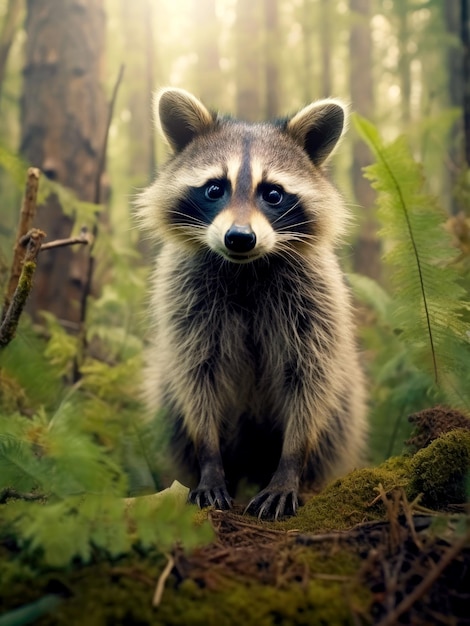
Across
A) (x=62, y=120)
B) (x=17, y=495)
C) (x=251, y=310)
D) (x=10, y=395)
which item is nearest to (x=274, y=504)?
(x=251, y=310)

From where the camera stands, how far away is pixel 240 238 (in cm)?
367

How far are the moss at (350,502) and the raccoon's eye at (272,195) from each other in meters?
1.86

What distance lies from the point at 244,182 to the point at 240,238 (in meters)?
0.59

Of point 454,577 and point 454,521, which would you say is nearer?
point 454,577

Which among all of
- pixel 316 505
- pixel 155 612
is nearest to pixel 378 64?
pixel 316 505

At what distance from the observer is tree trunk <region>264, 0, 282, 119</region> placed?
51.7 ft

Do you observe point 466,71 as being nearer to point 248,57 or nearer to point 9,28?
point 9,28

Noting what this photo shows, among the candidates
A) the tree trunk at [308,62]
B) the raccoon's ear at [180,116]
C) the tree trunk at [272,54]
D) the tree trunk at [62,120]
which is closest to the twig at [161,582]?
the raccoon's ear at [180,116]

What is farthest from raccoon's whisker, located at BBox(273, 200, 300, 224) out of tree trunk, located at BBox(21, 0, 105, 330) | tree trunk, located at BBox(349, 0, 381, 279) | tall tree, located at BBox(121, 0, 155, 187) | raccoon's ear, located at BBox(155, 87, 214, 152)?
tall tree, located at BBox(121, 0, 155, 187)

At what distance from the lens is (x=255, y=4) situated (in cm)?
1645

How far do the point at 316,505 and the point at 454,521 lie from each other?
3.79 feet

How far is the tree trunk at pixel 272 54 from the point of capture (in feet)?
51.7

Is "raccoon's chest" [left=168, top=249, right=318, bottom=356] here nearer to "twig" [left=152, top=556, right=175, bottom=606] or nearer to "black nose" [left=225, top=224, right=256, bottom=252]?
"black nose" [left=225, top=224, right=256, bottom=252]

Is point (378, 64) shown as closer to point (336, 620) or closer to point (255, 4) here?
point (255, 4)
